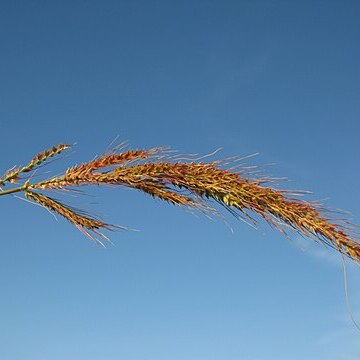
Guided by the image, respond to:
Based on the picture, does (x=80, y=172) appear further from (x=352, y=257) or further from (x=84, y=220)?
(x=352, y=257)

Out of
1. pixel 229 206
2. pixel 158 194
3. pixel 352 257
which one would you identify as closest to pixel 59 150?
pixel 158 194

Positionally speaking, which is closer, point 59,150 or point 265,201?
point 265,201

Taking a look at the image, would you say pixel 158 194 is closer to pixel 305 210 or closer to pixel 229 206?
pixel 229 206

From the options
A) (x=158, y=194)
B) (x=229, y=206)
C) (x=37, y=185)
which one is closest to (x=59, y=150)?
(x=37, y=185)

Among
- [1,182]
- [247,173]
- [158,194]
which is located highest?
[247,173]

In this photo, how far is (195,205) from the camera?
13.6 ft

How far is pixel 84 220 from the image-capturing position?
14.4 ft

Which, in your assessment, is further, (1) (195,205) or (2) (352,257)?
(1) (195,205)

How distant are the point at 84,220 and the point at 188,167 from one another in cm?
89

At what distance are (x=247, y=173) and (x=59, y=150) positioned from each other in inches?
52.3

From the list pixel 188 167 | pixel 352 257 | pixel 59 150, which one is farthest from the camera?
pixel 59 150

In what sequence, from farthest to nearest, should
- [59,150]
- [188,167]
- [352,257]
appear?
1. [59,150]
2. [188,167]
3. [352,257]

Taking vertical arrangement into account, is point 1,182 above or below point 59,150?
below

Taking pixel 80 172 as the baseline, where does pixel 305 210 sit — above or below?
above
